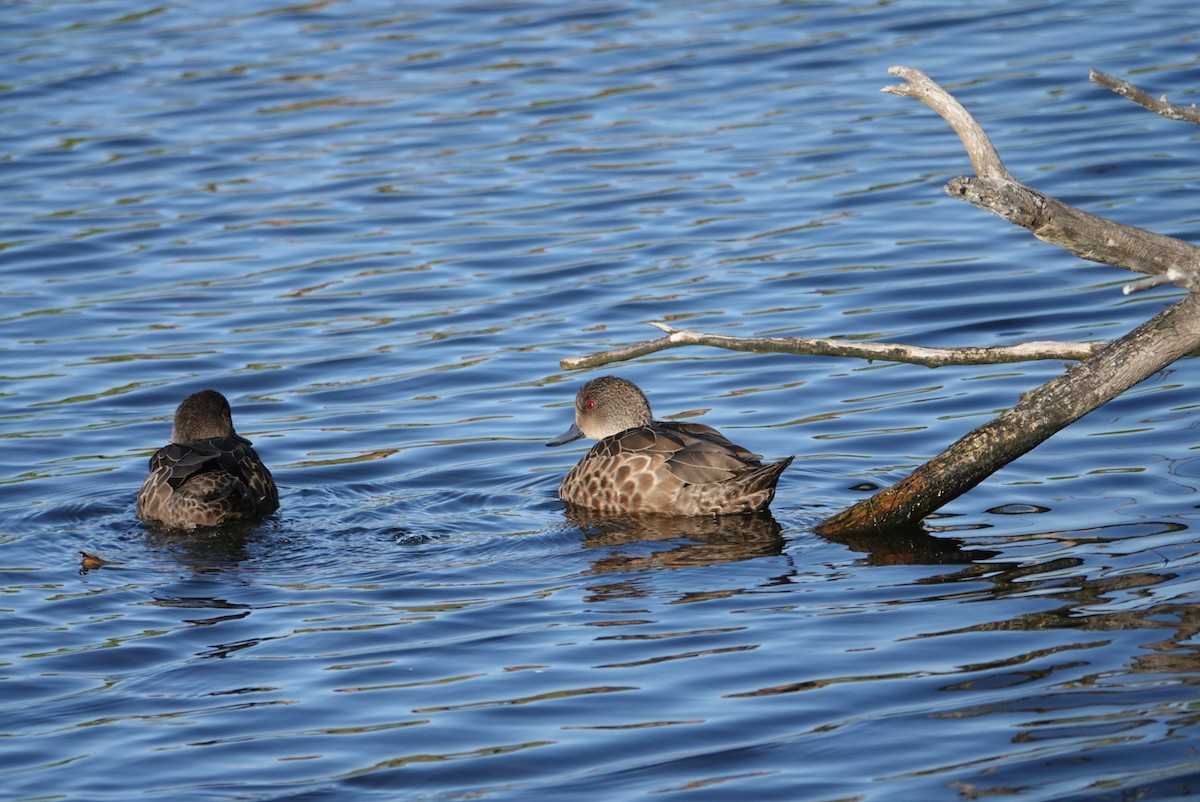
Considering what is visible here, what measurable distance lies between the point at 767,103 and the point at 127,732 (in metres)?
12.1

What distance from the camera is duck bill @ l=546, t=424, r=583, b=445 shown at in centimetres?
1012

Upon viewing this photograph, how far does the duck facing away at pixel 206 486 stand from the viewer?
9016 millimetres

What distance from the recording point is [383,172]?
16.5 metres

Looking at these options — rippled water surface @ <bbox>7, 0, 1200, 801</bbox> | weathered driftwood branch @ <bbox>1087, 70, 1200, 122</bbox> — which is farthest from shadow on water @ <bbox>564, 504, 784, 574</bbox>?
weathered driftwood branch @ <bbox>1087, 70, 1200, 122</bbox>

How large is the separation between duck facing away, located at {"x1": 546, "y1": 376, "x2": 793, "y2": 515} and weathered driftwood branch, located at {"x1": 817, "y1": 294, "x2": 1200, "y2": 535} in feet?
1.83

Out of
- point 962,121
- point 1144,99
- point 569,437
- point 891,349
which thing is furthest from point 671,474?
point 1144,99

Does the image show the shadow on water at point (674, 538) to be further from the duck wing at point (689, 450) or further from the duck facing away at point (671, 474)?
the duck wing at point (689, 450)

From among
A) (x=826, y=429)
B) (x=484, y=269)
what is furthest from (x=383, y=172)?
(x=826, y=429)

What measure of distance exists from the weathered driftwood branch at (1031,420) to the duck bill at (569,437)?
84.8 inches

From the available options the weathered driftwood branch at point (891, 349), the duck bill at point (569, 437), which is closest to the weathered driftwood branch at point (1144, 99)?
the weathered driftwood branch at point (891, 349)

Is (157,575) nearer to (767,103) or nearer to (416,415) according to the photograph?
(416,415)

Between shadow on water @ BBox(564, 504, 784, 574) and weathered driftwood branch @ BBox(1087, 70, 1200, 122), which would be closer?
weathered driftwood branch @ BBox(1087, 70, 1200, 122)

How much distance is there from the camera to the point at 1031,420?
739 centimetres

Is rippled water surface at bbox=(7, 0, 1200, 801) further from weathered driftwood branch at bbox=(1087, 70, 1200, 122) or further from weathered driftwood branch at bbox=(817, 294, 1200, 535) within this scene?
weathered driftwood branch at bbox=(1087, 70, 1200, 122)
